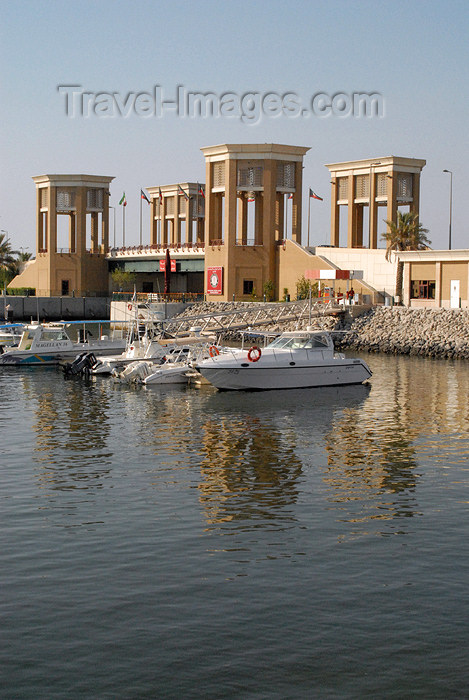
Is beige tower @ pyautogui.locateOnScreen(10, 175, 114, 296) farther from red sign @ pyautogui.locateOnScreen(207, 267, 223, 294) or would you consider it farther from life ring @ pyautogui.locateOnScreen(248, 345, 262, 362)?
life ring @ pyautogui.locateOnScreen(248, 345, 262, 362)

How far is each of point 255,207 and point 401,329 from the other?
34516 millimetres

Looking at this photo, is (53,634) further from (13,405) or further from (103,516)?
(13,405)

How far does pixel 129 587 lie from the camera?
1808cm

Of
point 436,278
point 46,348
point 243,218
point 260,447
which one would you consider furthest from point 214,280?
point 260,447

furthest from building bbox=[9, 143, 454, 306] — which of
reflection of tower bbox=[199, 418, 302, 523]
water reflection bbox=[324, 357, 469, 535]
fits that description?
reflection of tower bbox=[199, 418, 302, 523]

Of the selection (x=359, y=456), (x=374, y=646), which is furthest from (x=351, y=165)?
(x=374, y=646)

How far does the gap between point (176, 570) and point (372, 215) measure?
309ft

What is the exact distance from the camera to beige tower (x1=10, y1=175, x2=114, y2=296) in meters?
139

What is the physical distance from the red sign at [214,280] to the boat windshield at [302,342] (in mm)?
56445

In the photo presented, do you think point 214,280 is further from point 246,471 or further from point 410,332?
point 246,471

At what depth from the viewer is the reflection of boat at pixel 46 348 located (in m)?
62.4

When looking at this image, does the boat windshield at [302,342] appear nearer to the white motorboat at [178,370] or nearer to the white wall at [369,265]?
the white motorboat at [178,370]

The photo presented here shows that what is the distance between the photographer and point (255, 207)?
10975 centimetres

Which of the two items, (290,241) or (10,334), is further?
(290,241)
